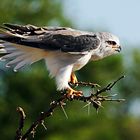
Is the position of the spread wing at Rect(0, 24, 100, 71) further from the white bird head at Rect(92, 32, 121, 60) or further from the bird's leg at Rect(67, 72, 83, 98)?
the bird's leg at Rect(67, 72, 83, 98)

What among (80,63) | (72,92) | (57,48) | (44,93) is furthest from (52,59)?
(44,93)

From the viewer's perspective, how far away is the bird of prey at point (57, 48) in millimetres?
7172

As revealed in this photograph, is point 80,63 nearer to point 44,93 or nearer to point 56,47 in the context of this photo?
point 56,47

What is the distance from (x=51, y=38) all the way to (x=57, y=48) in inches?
5.8

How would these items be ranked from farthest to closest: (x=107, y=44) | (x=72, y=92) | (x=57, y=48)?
1. (x=107, y=44)
2. (x=57, y=48)
3. (x=72, y=92)

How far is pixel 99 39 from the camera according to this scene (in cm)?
798

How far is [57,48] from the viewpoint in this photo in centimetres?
775

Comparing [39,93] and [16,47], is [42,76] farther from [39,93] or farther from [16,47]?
[16,47]

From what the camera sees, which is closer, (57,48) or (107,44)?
(57,48)

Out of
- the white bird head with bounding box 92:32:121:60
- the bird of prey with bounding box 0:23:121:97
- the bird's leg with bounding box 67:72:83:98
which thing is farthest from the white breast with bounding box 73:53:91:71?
the white bird head with bounding box 92:32:121:60

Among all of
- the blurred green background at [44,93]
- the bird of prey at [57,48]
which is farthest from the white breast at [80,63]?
the blurred green background at [44,93]

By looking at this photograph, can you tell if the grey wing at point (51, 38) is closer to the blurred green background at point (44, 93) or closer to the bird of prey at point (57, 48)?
the bird of prey at point (57, 48)

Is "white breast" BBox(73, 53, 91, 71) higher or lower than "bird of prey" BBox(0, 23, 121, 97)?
lower

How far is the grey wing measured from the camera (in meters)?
7.12
